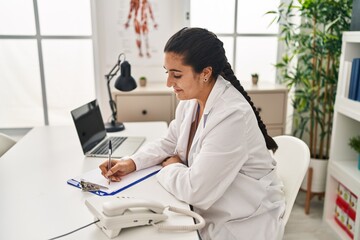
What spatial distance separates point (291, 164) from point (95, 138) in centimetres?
104

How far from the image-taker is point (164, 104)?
8.54ft

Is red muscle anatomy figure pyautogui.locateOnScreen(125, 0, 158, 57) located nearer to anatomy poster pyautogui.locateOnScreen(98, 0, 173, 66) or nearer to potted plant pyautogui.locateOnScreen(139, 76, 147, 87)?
anatomy poster pyautogui.locateOnScreen(98, 0, 173, 66)

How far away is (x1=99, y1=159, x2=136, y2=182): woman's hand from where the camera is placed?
1.35 metres

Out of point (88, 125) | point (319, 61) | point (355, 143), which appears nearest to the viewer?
point (88, 125)

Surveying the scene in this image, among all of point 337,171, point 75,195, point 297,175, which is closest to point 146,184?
point 75,195

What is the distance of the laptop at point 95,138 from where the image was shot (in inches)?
67.0

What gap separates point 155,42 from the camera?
2.89 metres

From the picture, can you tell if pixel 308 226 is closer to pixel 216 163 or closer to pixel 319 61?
pixel 319 61

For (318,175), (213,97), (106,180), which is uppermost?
(213,97)

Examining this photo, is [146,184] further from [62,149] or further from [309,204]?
[309,204]

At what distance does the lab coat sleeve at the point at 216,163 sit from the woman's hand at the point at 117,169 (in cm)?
29

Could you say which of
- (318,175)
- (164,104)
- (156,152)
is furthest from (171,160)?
(318,175)

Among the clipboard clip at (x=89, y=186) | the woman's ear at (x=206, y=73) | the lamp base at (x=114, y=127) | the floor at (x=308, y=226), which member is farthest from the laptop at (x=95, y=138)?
the floor at (x=308, y=226)

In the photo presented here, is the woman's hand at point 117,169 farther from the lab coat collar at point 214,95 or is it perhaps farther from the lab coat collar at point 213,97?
the lab coat collar at point 214,95
